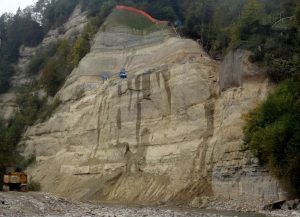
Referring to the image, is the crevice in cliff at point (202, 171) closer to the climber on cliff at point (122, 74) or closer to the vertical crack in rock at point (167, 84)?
the vertical crack in rock at point (167, 84)

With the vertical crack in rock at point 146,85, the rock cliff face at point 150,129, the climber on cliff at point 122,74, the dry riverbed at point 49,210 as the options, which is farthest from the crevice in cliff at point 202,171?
the climber on cliff at point 122,74

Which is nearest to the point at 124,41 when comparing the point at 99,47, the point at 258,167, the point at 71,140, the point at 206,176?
the point at 99,47

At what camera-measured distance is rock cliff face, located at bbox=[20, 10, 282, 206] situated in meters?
38.0

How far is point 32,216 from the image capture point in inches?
936

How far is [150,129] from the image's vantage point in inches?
1818

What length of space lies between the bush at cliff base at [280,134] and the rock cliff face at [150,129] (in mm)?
1288

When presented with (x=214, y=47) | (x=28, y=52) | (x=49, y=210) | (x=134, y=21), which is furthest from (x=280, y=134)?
(x=28, y=52)

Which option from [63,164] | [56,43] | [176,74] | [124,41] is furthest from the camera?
[56,43]

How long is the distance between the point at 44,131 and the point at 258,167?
30180 mm

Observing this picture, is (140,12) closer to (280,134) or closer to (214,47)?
(214,47)

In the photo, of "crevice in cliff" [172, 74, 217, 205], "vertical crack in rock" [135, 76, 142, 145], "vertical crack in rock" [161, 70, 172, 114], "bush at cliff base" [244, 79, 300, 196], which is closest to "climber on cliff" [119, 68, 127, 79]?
"vertical crack in rock" [135, 76, 142, 145]

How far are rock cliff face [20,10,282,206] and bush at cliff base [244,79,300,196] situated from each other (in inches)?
50.7

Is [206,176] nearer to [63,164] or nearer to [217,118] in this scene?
[217,118]

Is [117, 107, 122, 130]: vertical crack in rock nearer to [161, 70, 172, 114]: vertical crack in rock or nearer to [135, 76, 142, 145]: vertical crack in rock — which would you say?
[135, 76, 142, 145]: vertical crack in rock
